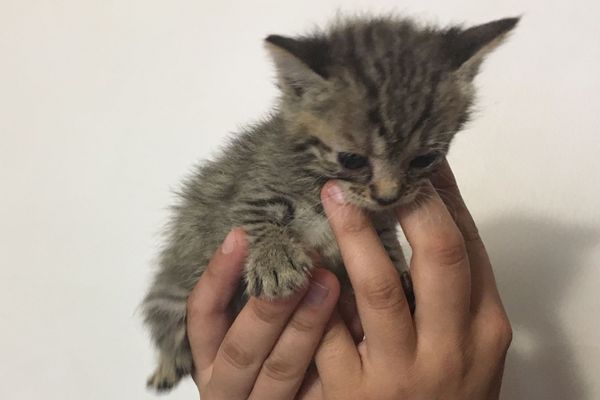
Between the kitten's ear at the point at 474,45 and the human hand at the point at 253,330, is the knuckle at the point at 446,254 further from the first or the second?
the kitten's ear at the point at 474,45

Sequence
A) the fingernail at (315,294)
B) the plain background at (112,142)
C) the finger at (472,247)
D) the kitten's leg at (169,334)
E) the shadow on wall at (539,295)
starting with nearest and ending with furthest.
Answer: the fingernail at (315,294) → the finger at (472,247) → the kitten's leg at (169,334) → the shadow on wall at (539,295) → the plain background at (112,142)

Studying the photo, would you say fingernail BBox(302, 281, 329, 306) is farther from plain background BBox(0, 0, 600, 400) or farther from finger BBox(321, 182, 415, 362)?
plain background BBox(0, 0, 600, 400)

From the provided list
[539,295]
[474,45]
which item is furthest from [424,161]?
[539,295]

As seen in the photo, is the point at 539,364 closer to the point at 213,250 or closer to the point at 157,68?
the point at 213,250

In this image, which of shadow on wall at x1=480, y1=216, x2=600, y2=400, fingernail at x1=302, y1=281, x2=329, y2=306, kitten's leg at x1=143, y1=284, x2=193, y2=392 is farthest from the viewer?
shadow on wall at x1=480, y1=216, x2=600, y2=400

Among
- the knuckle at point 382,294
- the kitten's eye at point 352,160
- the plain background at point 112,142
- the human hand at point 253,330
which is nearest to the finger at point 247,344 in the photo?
the human hand at point 253,330

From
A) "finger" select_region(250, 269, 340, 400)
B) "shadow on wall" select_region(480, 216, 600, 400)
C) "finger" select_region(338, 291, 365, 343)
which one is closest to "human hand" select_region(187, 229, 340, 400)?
"finger" select_region(250, 269, 340, 400)

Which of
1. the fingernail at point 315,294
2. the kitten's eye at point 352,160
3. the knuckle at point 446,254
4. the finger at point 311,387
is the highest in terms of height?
the kitten's eye at point 352,160
